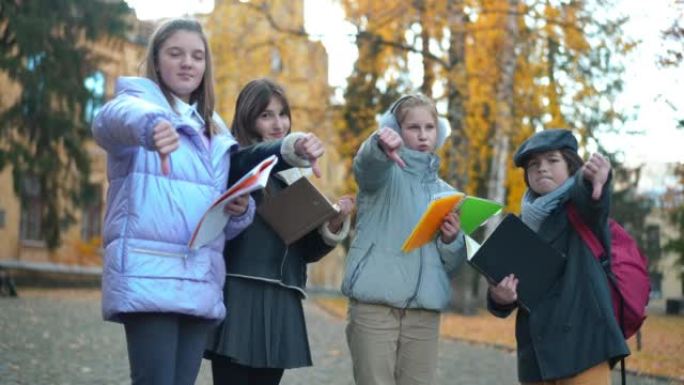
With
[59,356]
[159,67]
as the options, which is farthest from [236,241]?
[59,356]

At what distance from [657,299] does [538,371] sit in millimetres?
4614

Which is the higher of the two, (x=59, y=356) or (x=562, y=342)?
(x=562, y=342)

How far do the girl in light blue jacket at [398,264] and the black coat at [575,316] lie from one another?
432 millimetres

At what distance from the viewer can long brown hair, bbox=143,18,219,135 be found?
4031 mm

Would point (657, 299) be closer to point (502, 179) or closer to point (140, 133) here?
point (140, 133)

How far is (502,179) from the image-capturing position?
845 inches

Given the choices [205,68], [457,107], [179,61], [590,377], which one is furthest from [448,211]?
[457,107]

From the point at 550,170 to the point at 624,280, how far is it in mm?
596

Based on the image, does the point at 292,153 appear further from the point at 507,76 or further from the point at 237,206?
the point at 507,76

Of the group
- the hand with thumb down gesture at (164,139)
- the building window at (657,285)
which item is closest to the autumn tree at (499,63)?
the building window at (657,285)

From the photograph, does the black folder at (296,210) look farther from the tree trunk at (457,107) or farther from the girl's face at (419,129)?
the tree trunk at (457,107)

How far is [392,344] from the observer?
468 centimetres

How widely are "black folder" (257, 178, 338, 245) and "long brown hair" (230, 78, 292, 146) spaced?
0.42m

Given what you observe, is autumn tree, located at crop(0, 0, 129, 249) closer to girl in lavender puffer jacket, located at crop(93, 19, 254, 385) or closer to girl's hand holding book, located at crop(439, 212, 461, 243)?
girl's hand holding book, located at crop(439, 212, 461, 243)
